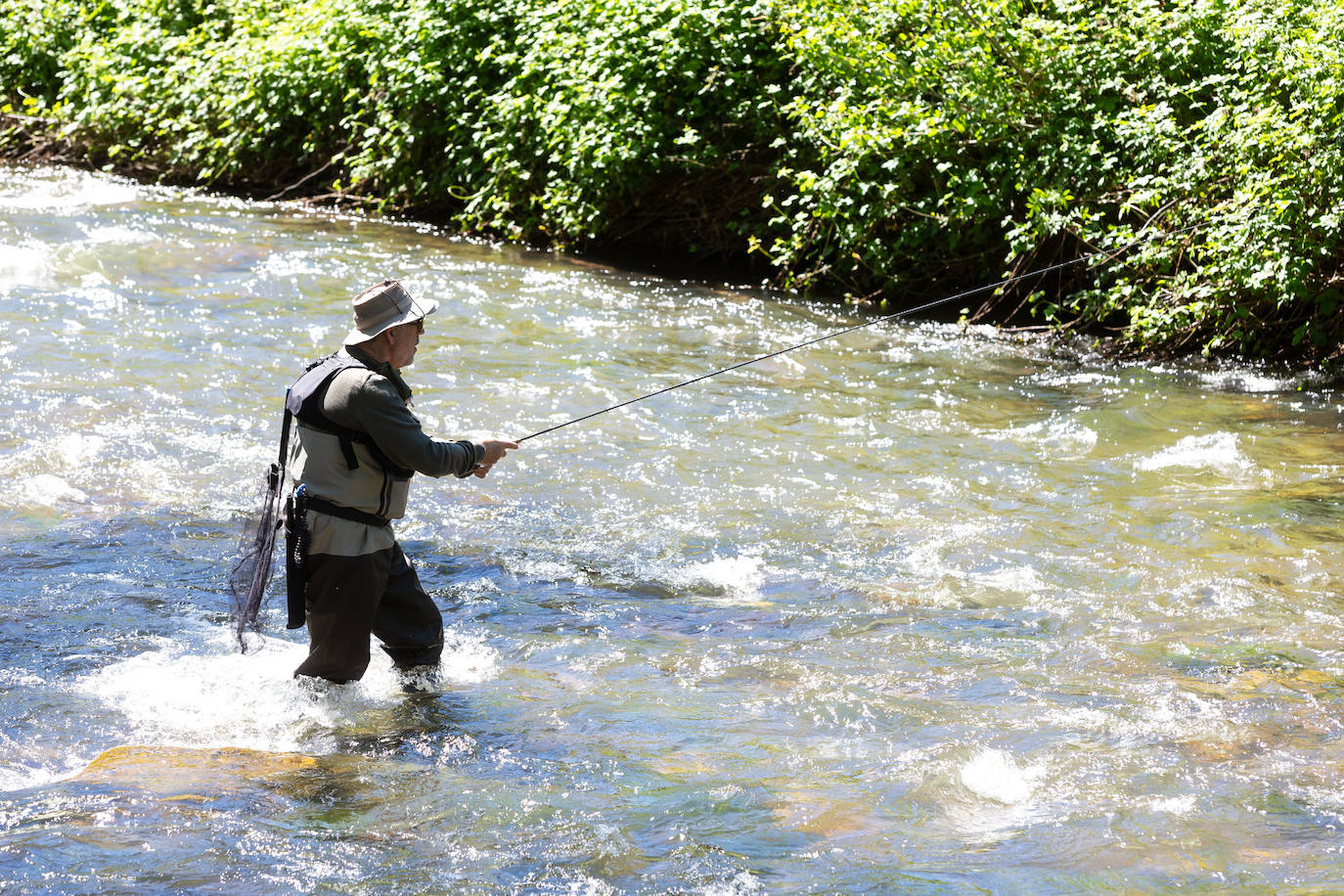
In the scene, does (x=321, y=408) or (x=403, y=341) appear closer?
(x=321, y=408)

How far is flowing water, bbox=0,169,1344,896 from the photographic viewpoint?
3955 mm

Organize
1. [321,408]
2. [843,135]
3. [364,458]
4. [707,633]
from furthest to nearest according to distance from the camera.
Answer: [843,135] < [707,633] < [364,458] < [321,408]

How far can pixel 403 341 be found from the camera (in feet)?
15.4

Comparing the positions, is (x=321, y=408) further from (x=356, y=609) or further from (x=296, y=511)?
(x=356, y=609)

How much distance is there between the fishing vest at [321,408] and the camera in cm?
455

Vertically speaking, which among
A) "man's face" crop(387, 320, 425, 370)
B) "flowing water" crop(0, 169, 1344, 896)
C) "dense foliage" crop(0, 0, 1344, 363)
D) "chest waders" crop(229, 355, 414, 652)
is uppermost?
"dense foliage" crop(0, 0, 1344, 363)

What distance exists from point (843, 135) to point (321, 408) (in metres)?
7.95

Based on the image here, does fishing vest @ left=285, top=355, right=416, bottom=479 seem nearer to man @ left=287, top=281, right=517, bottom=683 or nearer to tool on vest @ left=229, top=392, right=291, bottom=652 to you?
man @ left=287, top=281, right=517, bottom=683

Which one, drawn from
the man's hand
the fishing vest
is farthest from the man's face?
the man's hand

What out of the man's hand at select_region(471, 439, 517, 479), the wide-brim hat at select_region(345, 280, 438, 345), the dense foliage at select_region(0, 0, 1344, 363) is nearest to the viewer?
the wide-brim hat at select_region(345, 280, 438, 345)

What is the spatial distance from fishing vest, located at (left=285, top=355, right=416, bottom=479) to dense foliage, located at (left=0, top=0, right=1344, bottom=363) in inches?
266

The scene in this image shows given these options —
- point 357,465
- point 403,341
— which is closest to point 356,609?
point 357,465

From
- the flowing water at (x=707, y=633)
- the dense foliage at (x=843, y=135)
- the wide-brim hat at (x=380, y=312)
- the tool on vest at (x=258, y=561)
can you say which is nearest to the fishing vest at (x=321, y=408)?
the wide-brim hat at (x=380, y=312)

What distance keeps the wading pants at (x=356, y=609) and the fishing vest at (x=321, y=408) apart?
0.37 metres
